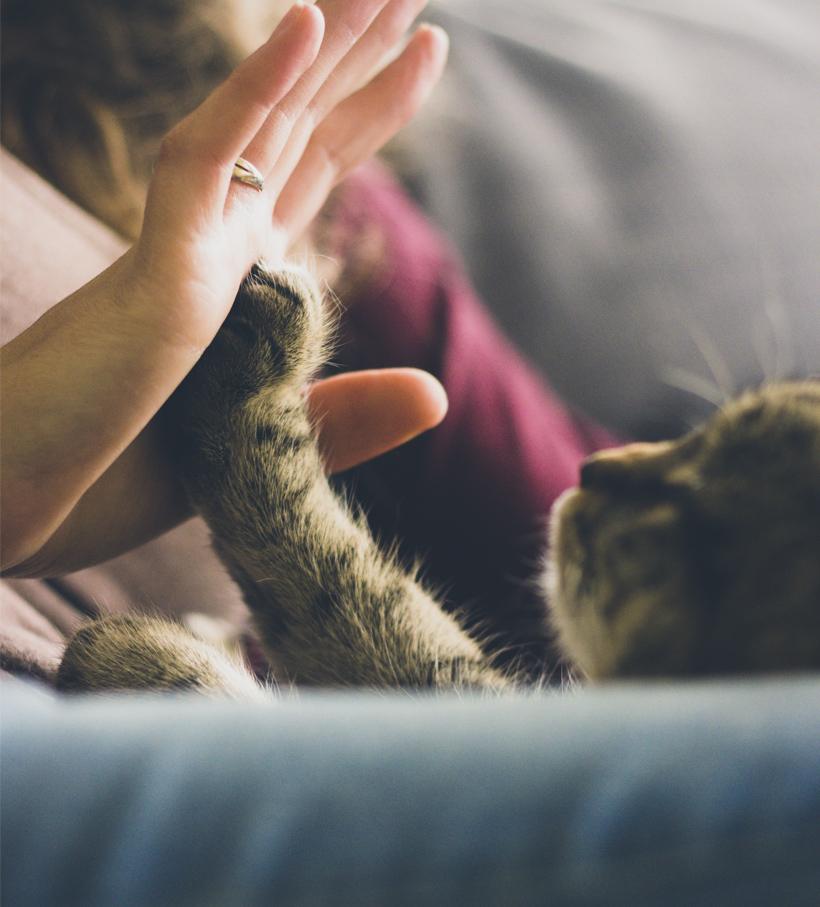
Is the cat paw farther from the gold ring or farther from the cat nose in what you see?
the cat nose

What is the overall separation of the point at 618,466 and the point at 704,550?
103 millimetres

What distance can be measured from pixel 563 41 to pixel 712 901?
106 cm

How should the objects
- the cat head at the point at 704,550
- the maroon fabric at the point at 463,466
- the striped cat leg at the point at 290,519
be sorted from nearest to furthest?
the cat head at the point at 704,550 < the striped cat leg at the point at 290,519 < the maroon fabric at the point at 463,466

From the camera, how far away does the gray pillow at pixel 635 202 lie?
0.87 meters

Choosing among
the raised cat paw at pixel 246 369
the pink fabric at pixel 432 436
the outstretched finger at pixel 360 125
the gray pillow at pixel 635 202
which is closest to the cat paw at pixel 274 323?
the raised cat paw at pixel 246 369

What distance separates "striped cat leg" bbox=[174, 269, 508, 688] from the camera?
49cm

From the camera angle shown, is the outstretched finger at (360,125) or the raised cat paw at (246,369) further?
the outstretched finger at (360,125)

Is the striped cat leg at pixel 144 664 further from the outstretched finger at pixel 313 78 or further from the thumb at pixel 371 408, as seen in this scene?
the outstretched finger at pixel 313 78

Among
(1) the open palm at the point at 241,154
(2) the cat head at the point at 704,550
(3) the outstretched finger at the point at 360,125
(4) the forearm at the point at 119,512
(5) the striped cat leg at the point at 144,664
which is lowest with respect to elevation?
(5) the striped cat leg at the point at 144,664

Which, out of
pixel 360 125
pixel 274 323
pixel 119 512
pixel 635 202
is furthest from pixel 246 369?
pixel 635 202

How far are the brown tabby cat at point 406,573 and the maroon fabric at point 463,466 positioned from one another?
0.65 feet

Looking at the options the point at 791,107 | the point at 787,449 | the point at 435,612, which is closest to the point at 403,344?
the point at 435,612

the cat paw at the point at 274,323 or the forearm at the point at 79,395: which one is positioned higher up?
the cat paw at the point at 274,323

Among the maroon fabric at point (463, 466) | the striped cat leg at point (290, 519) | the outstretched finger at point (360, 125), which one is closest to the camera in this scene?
the striped cat leg at point (290, 519)
